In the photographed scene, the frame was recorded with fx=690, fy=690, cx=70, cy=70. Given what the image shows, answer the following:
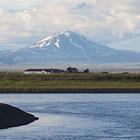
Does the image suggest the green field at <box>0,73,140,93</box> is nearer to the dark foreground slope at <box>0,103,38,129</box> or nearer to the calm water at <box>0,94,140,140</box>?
the calm water at <box>0,94,140,140</box>

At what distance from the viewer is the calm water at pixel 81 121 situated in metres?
44.9

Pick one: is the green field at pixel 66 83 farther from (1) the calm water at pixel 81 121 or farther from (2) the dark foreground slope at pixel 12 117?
(2) the dark foreground slope at pixel 12 117

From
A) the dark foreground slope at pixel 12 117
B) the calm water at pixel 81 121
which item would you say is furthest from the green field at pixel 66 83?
the dark foreground slope at pixel 12 117

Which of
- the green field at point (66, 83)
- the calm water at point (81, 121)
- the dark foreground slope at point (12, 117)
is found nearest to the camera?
the calm water at point (81, 121)

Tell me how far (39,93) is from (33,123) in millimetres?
45377

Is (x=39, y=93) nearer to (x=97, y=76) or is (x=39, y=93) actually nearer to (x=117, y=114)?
(x=97, y=76)

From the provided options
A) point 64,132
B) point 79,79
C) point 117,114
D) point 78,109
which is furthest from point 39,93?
point 64,132

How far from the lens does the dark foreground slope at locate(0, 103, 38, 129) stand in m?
50.5

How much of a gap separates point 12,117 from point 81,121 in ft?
18.8

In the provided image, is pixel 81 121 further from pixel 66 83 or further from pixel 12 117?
pixel 66 83

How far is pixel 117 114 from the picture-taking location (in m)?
60.8

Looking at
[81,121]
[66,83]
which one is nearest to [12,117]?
[81,121]

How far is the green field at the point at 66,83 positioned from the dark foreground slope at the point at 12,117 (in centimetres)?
4392

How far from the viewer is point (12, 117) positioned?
52844 millimetres
